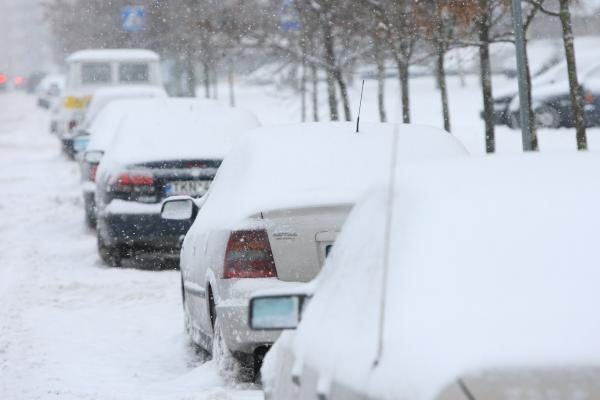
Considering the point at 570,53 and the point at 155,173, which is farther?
the point at 570,53

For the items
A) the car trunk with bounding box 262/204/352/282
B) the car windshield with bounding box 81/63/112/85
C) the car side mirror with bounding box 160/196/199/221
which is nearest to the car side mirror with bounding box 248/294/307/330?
the car trunk with bounding box 262/204/352/282

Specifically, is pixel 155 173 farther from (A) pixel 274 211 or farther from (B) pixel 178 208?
(A) pixel 274 211

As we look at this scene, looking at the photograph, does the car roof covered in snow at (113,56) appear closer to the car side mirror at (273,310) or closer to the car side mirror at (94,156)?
the car side mirror at (94,156)

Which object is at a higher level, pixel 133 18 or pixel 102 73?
pixel 133 18

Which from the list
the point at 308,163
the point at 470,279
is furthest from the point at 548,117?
the point at 470,279

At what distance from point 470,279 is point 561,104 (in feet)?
95.3

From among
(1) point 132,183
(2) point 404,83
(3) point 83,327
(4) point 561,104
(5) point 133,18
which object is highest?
(5) point 133,18

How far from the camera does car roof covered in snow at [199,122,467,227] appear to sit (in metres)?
7.80

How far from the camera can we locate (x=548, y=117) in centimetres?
3216

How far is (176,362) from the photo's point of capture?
30.2 ft

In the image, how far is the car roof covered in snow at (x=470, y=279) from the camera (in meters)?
3.46

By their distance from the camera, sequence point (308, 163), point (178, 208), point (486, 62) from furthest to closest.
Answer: point (486, 62)
point (178, 208)
point (308, 163)

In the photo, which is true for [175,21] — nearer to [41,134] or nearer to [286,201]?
[41,134]

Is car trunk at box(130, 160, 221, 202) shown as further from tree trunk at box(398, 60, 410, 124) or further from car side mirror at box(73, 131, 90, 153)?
car side mirror at box(73, 131, 90, 153)
